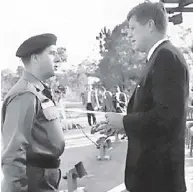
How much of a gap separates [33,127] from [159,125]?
253 millimetres

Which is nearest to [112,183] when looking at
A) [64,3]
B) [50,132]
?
[50,132]

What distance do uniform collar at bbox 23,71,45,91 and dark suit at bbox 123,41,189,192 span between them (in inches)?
7.4

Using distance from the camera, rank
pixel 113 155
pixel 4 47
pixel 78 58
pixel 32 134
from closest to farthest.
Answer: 1. pixel 32 134
2. pixel 4 47
3. pixel 78 58
4. pixel 113 155

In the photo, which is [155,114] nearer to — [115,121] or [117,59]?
[115,121]

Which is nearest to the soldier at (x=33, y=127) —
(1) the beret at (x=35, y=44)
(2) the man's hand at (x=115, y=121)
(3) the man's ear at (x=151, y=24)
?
(1) the beret at (x=35, y=44)

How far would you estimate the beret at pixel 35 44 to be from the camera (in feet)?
2.26

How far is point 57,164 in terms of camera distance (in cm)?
68

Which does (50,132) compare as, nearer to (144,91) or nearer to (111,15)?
(144,91)

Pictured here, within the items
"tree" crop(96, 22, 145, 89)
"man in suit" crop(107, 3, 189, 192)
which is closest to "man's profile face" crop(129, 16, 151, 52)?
"man in suit" crop(107, 3, 189, 192)

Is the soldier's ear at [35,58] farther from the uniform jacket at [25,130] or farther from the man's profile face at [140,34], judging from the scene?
the man's profile face at [140,34]

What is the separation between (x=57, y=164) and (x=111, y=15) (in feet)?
1.48

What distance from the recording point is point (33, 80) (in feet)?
2.16

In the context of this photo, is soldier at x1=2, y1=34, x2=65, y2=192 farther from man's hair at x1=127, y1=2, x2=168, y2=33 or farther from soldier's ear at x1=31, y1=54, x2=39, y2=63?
man's hair at x1=127, y1=2, x2=168, y2=33

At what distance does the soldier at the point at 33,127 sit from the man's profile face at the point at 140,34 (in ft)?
0.60
